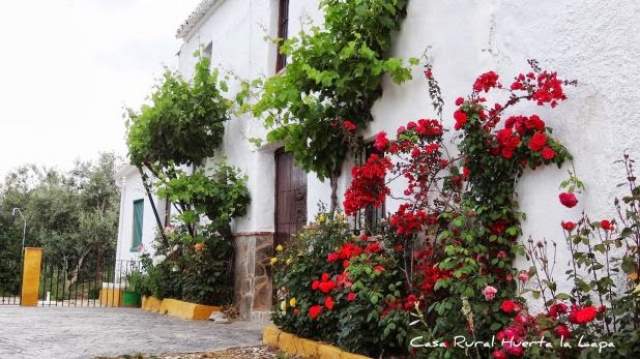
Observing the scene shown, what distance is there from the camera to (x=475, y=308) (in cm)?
397

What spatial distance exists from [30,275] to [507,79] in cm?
1055

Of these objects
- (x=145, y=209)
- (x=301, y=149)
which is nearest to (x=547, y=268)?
(x=301, y=149)

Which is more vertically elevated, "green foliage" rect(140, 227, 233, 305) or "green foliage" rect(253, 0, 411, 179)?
"green foliage" rect(253, 0, 411, 179)

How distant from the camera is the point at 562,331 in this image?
137 inches

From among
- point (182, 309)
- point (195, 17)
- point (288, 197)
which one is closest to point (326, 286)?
point (288, 197)

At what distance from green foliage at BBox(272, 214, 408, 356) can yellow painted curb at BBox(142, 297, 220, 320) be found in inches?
109

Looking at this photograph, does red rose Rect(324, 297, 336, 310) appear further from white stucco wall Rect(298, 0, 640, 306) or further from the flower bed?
white stucco wall Rect(298, 0, 640, 306)

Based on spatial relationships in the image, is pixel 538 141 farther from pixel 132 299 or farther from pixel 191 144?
pixel 132 299

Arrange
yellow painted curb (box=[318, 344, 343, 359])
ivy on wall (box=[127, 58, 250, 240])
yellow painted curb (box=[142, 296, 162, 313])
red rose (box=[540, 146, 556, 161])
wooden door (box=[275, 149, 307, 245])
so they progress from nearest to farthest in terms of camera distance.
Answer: red rose (box=[540, 146, 556, 161]), yellow painted curb (box=[318, 344, 343, 359]), wooden door (box=[275, 149, 307, 245]), ivy on wall (box=[127, 58, 250, 240]), yellow painted curb (box=[142, 296, 162, 313])

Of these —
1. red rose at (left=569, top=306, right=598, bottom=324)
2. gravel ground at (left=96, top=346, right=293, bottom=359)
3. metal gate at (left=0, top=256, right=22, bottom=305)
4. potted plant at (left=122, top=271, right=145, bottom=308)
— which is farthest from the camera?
metal gate at (left=0, top=256, right=22, bottom=305)

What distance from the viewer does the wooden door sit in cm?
820

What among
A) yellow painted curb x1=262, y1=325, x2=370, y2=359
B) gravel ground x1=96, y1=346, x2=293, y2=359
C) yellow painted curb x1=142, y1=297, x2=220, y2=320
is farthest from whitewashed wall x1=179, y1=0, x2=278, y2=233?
gravel ground x1=96, y1=346, x2=293, y2=359

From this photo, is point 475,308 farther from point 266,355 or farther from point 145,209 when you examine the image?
point 145,209

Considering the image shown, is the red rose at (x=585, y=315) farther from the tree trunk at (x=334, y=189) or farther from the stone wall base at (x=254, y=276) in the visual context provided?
the stone wall base at (x=254, y=276)
